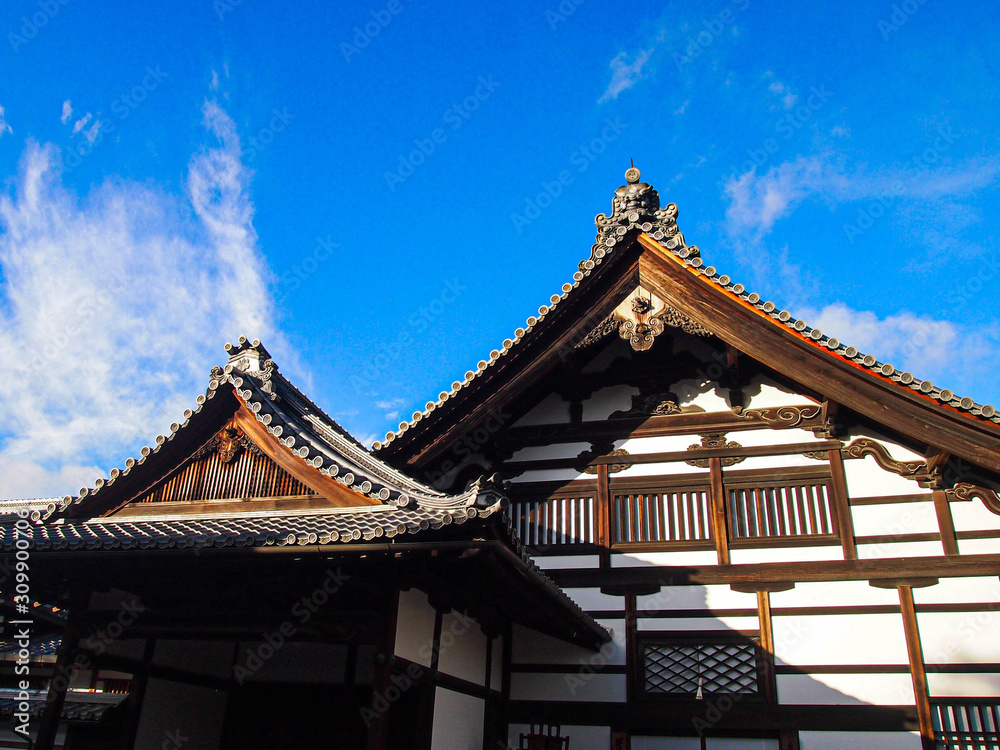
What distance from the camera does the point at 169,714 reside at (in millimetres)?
9820

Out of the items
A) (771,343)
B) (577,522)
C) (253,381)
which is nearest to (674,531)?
(577,522)

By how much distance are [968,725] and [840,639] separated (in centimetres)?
163

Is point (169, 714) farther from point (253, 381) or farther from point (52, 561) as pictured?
point (253, 381)

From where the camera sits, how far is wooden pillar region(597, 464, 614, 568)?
11133 mm

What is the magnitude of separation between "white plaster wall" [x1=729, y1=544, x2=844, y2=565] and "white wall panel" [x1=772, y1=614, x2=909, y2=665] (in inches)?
31.4

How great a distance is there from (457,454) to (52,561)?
6.25 metres

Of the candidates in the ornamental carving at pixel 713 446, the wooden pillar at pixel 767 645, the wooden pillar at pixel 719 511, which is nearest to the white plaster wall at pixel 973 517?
the wooden pillar at pixel 767 645

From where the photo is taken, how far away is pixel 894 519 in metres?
10.1

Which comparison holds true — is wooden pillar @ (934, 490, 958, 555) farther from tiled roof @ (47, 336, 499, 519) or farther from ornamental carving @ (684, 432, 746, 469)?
tiled roof @ (47, 336, 499, 519)

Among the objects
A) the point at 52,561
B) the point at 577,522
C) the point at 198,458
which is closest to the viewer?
the point at 52,561

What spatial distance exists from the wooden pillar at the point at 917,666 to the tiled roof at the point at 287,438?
648 cm

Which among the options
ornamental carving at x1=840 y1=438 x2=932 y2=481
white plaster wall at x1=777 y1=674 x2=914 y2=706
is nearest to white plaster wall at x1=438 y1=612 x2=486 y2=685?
white plaster wall at x1=777 y1=674 x2=914 y2=706

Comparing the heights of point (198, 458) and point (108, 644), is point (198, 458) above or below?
above

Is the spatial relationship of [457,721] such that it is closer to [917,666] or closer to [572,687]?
[572,687]
